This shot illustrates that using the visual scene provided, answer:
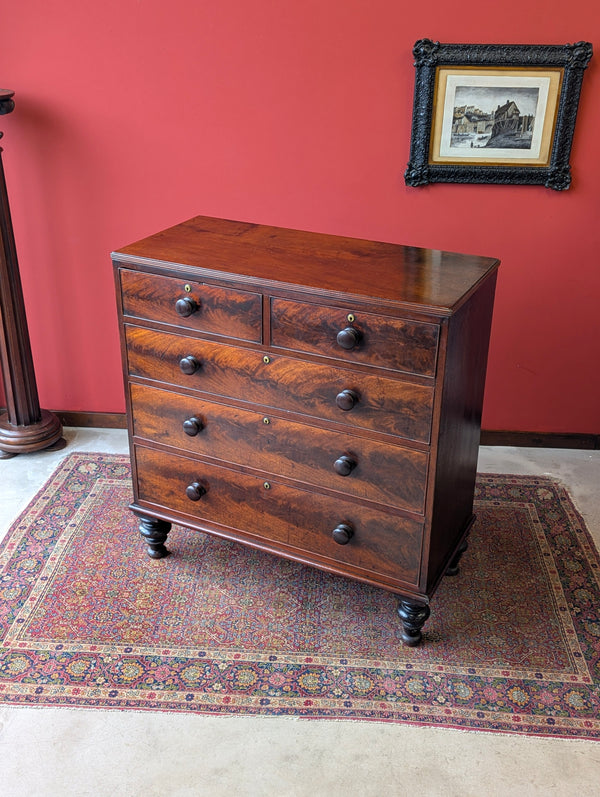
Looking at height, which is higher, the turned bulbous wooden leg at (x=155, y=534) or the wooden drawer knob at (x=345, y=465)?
the wooden drawer knob at (x=345, y=465)

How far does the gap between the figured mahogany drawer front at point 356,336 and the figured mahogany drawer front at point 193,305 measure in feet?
0.25

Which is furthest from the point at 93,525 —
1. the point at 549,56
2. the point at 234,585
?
the point at 549,56

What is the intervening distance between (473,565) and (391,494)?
2.30ft

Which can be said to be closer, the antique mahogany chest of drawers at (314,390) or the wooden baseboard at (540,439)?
the antique mahogany chest of drawers at (314,390)

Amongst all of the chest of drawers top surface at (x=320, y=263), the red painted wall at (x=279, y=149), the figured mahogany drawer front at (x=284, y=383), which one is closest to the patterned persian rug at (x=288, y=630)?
the figured mahogany drawer front at (x=284, y=383)

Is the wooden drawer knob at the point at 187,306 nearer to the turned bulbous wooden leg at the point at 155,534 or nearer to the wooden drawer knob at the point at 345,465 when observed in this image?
the wooden drawer knob at the point at 345,465

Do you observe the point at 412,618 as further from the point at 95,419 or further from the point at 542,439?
the point at 95,419

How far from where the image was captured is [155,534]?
117 inches

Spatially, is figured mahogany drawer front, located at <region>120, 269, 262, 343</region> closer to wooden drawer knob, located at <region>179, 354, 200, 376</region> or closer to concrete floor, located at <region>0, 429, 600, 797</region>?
wooden drawer knob, located at <region>179, 354, 200, 376</region>

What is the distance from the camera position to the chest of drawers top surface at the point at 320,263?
226 cm

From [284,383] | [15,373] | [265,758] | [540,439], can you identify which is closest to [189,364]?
[284,383]

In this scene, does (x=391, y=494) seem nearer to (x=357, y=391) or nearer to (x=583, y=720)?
(x=357, y=391)

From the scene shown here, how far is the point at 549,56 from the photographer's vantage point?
304cm

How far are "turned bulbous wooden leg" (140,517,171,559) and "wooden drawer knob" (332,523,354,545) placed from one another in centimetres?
71
